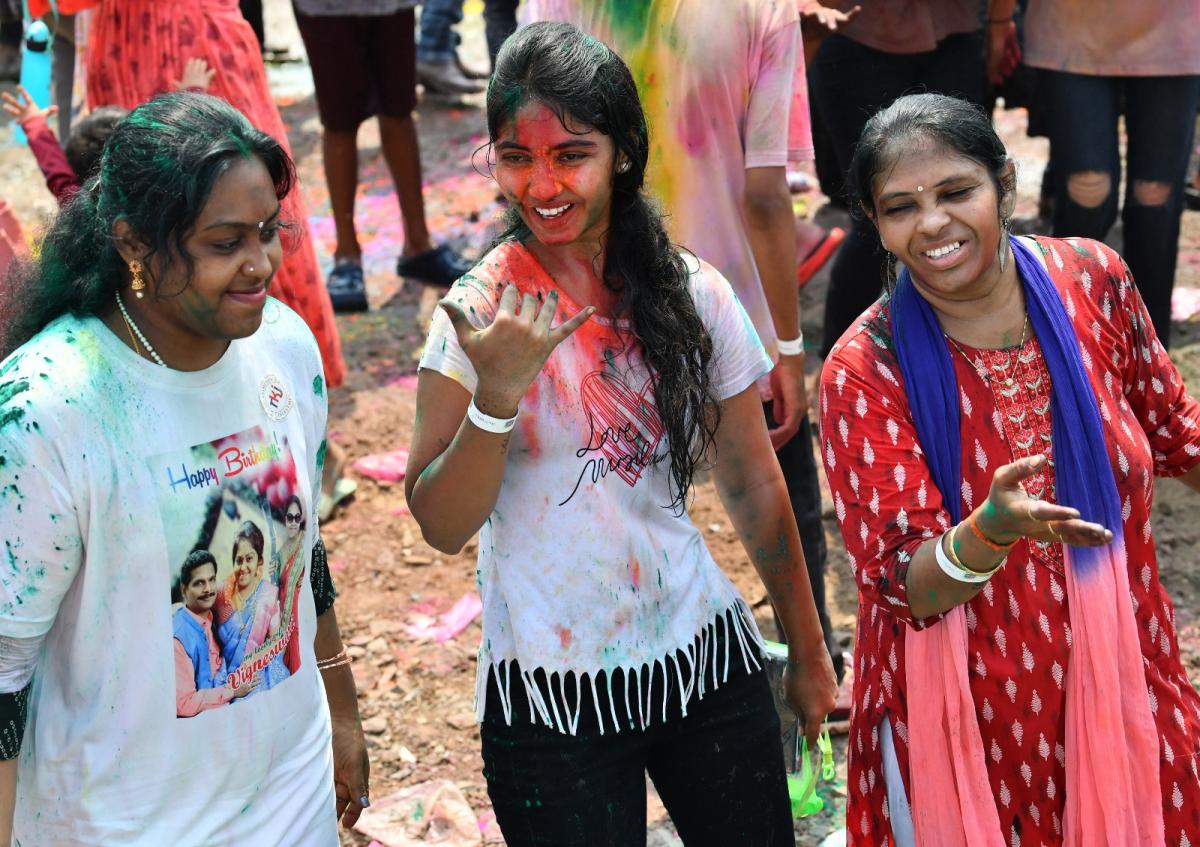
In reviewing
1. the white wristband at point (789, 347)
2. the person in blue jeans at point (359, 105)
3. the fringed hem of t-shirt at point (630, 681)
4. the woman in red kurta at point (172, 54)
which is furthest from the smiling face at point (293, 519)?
the person in blue jeans at point (359, 105)

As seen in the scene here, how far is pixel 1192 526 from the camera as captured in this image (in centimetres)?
456

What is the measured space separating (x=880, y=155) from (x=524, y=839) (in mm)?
1343

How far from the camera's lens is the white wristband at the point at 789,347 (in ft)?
11.5

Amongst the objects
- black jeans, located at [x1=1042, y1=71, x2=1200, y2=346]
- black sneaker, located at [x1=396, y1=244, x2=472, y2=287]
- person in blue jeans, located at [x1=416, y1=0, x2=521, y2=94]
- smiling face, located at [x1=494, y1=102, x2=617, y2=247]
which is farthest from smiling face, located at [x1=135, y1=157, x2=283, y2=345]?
person in blue jeans, located at [x1=416, y1=0, x2=521, y2=94]

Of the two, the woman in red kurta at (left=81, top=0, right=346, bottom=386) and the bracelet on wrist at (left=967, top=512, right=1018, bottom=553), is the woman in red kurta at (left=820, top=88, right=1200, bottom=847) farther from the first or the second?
the woman in red kurta at (left=81, top=0, right=346, bottom=386)

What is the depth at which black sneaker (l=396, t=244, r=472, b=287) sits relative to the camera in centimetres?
680

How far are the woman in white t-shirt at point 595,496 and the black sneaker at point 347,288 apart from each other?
409 cm

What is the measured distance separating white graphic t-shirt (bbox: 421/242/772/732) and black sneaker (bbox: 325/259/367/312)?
4.17m

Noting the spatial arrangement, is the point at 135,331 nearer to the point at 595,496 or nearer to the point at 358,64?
the point at 595,496

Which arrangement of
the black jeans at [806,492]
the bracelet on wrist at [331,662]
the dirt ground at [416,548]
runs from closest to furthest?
the bracelet on wrist at [331,662]
the black jeans at [806,492]
the dirt ground at [416,548]

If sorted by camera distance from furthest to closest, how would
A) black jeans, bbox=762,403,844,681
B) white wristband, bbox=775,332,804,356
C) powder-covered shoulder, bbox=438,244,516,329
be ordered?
black jeans, bbox=762,403,844,681 < white wristband, bbox=775,332,804,356 < powder-covered shoulder, bbox=438,244,516,329

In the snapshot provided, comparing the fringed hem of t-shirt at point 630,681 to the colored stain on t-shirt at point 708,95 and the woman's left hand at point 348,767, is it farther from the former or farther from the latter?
the colored stain on t-shirt at point 708,95

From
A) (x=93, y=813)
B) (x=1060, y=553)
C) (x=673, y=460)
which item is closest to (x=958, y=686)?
(x=1060, y=553)

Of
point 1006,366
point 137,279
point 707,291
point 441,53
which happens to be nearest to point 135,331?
point 137,279
